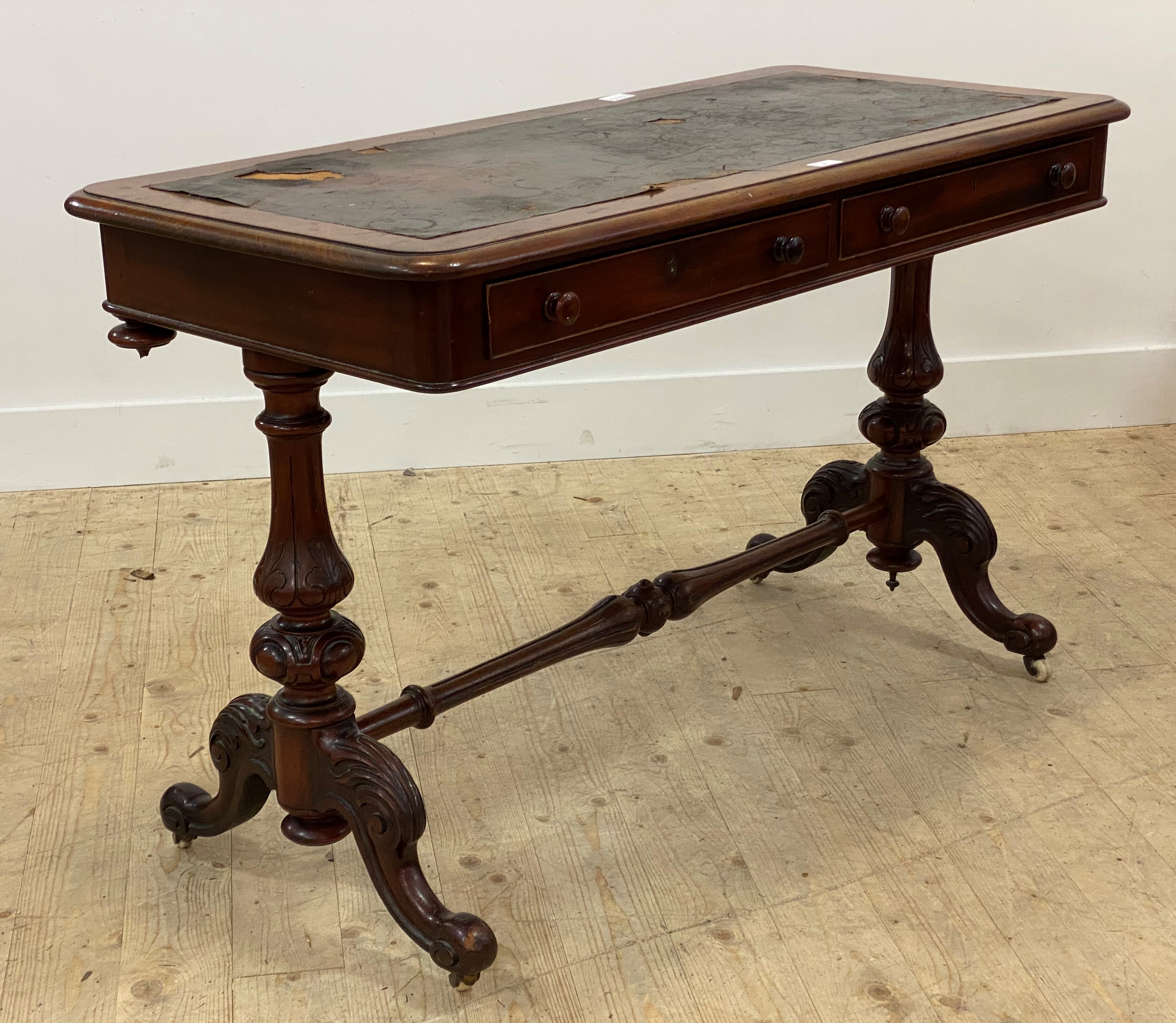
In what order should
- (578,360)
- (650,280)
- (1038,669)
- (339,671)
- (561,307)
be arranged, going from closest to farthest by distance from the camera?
(561,307) < (650,280) < (339,671) < (1038,669) < (578,360)

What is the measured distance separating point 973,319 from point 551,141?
2.14 m

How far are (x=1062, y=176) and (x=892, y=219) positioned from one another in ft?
1.47

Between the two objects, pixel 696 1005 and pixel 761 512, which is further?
pixel 761 512

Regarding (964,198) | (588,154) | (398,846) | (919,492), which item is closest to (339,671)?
(398,846)

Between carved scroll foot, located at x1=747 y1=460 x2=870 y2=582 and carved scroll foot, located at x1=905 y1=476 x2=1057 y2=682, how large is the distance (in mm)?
133

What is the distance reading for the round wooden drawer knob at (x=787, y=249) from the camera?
6.63 feet

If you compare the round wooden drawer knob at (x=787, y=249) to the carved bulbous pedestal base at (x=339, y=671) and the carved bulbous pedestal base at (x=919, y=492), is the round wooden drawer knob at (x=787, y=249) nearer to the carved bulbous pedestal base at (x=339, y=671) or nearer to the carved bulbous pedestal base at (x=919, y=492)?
the carved bulbous pedestal base at (x=339, y=671)

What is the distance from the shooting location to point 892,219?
2.17 metres

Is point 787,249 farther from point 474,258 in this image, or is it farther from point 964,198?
point 474,258

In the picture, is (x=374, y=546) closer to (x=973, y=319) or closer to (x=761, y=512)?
(x=761, y=512)

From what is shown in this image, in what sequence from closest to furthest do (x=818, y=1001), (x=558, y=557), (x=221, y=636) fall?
1. (x=818, y=1001)
2. (x=221, y=636)
3. (x=558, y=557)

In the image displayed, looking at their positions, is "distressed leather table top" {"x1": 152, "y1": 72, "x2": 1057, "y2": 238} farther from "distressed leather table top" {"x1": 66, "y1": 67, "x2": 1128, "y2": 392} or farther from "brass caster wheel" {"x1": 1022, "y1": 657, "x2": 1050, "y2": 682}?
"brass caster wheel" {"x1": 1022, "y1": 657, "x2": 1050, "y2": 682}

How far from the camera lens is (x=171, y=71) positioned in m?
3.64

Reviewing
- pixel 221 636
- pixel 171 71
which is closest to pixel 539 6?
pixel 171 71
